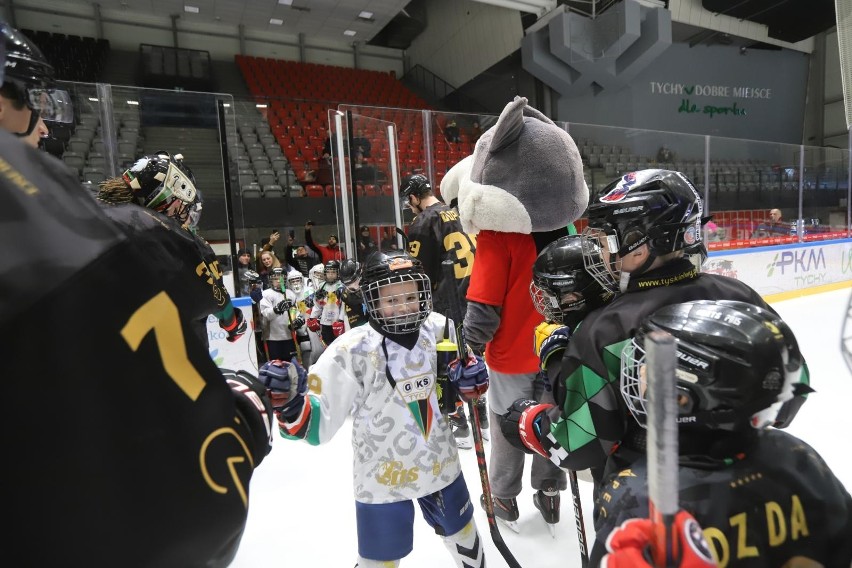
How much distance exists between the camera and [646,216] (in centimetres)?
128

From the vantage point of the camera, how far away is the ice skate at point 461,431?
3.01 meters

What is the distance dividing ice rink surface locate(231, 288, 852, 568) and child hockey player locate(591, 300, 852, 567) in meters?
1.29

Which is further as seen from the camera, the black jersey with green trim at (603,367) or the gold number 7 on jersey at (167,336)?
the black jersey with green trim at (603,367)

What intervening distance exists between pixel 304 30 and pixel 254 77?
1.81m

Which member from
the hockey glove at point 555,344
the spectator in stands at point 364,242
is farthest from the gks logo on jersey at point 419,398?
the spectator in stands at point 364,242

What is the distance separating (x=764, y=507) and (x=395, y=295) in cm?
98

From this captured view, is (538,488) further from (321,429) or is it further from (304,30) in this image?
(304,30)

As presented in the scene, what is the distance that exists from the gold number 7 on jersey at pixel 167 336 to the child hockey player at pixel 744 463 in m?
0.70

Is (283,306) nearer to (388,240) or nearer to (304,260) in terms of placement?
(388,240)

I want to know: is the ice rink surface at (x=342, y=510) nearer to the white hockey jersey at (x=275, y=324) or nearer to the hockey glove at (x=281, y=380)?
the hockey glove at (x=281, y=380)

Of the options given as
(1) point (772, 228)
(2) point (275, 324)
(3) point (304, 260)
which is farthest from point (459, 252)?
(1) point (772, 228)

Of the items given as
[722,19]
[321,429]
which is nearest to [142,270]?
[321,429]

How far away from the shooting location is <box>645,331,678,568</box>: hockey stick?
0.48m

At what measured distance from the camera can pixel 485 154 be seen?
223cm
